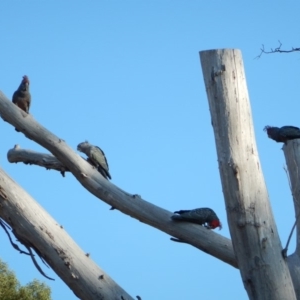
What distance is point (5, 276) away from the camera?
16109 millimetres

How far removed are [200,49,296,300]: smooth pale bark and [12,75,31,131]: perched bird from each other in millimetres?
6444

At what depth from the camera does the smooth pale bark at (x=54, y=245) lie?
4348 millimetres

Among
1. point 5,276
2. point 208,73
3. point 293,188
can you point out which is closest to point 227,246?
point 293,188

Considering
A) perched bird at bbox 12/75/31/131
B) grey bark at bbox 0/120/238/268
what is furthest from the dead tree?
perched bird at bbox 12/75/31/131

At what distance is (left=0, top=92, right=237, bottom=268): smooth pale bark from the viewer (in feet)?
19.8

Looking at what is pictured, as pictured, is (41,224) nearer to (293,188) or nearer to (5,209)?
(5,209)

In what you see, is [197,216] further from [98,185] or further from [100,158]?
[100,158]

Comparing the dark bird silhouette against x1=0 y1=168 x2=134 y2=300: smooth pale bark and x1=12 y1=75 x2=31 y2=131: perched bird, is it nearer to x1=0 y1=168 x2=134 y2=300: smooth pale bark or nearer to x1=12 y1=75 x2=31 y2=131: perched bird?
x1=12 y1=75 x2=31 y2=131: perched bird

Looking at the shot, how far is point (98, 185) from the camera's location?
21.5ft

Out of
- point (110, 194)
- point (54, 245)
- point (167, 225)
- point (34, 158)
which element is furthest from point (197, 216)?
point (34, 158)

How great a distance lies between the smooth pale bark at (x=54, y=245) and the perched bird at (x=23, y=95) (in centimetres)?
608

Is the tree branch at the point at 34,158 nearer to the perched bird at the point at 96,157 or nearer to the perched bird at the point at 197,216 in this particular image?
the perched bird at the point at 96,157

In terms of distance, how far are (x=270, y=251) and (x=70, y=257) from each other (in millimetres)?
1270

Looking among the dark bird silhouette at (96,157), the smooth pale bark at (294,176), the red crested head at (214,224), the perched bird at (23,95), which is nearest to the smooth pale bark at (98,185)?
the red crested head at (214,224)
